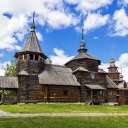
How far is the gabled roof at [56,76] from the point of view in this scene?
3766 centimetres

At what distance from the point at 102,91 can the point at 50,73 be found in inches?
419

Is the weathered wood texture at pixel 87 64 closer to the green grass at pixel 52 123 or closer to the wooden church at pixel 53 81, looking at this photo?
the wooden church at pixel 53 81

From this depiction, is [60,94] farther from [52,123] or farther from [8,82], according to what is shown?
[52,123]

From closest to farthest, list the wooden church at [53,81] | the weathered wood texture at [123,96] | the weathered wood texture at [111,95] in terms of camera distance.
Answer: the wooden church at [53,81], the weathered wood texture at [111,95], the weathered wood texture at [123,96]

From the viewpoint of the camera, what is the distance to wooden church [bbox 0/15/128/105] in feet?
120

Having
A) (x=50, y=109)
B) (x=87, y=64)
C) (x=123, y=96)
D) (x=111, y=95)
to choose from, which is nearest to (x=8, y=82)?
(x=50, y=109)

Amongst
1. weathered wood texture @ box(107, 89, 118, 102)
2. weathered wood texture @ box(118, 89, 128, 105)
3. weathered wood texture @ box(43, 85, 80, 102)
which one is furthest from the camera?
weathered wood texture @ box(118, 89, 128, 105)

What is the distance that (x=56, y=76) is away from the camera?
39.8m

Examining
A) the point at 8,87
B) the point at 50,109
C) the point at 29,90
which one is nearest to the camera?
the point at 50,109

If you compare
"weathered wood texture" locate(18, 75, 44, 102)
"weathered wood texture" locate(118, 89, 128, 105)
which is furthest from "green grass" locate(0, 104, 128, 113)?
"weathered wood texture" locate(118, 89, 128, 105)

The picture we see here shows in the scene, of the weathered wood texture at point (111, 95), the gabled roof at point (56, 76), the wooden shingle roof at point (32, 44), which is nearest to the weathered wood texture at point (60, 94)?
the gabled roof at point (56, 76)

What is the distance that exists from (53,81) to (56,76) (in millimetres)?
2050

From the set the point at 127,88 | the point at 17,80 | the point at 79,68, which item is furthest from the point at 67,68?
the point at 127,88

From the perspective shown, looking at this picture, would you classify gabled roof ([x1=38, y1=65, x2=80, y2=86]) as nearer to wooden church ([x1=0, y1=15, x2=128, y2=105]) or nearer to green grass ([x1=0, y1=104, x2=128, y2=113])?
wooden church ([x1=0, y1=15, x2=128, y2=105])
